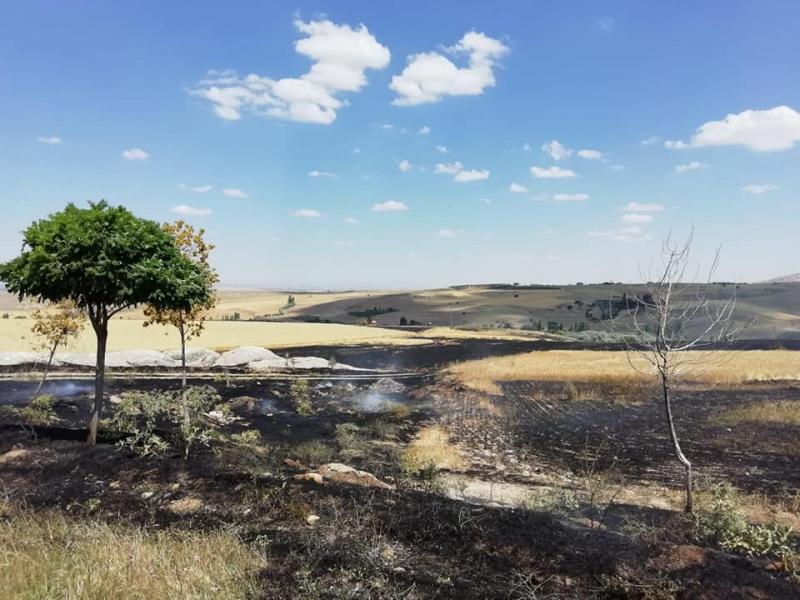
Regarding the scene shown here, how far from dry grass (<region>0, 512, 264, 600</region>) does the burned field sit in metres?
0.04

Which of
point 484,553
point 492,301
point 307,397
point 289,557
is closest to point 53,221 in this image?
point 289,557

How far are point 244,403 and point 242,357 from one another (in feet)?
52.2

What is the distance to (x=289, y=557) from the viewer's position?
6273 millimetres

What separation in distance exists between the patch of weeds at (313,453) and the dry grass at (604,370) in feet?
54.4

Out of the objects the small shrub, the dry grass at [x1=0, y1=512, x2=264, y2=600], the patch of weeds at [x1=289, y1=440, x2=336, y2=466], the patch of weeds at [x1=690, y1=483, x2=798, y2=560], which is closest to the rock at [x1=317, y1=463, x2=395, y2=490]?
the patch of weeds at [x1=289, y1=440, x2=336, y2=466]

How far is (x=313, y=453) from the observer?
1598cm

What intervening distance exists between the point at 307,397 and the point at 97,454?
16.4 meters

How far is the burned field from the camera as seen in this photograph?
5934 millimetres

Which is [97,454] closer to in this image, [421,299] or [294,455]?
[294,455]

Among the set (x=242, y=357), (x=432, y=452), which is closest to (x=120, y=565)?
(x=432, y=452)

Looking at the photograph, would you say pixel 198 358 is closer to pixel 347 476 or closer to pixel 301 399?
pixel 301 399

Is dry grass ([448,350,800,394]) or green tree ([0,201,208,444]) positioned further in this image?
dry grass ([448,350,800,394])

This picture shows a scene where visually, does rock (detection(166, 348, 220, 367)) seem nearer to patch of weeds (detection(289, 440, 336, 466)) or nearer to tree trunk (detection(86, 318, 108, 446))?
patch of weeds (detection(289, 440, 336, 466))

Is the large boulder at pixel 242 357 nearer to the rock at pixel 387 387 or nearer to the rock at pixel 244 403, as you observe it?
the rock at pixel 387 387
